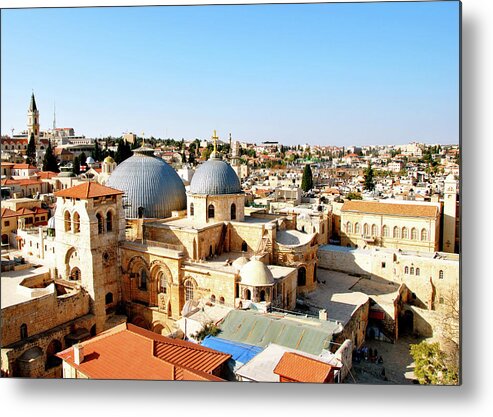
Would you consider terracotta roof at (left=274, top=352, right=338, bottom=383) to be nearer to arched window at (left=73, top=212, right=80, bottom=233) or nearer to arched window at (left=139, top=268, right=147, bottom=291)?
arched window at (left=139, top=268, right=147, bottom=291)

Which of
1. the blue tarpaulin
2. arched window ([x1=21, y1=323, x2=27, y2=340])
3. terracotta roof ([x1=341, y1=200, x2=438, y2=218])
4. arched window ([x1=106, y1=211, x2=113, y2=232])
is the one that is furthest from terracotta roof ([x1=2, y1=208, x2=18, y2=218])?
terracotta roof ([x1=341, y1=200, x2=438, y2=218])

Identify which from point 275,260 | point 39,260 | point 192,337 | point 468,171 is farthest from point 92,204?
point 468,171

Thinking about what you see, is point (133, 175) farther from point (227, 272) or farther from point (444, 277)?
point (444, 277)

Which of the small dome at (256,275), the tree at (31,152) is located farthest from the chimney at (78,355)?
the tree at (31,152)

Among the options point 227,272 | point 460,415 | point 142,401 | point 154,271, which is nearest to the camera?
point 460,415

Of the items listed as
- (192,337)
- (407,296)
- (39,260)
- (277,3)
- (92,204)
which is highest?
(277,3)

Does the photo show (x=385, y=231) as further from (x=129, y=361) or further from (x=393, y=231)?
(x=129, y=361)
